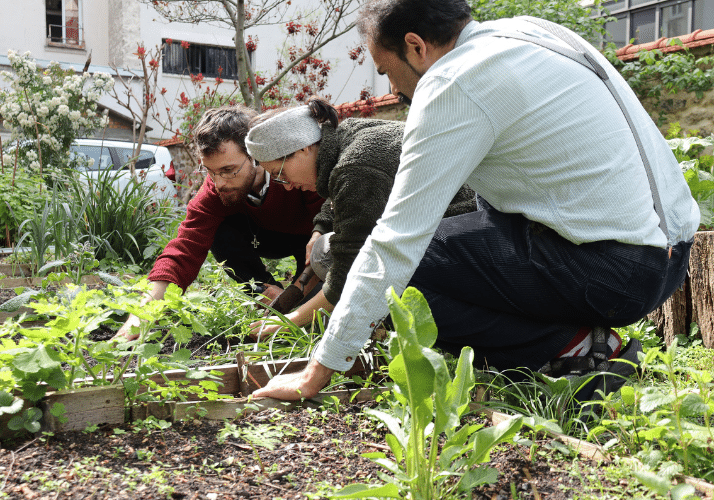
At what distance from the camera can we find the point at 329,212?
288 centimetres

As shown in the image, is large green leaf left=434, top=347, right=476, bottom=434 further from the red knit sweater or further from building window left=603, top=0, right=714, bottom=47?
building window left=603, top=0, right=714, bottom=47

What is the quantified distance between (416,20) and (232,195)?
1391 mm

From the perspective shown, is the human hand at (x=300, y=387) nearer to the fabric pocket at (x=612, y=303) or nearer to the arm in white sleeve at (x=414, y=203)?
the arm in white sleeve at (x=414, y=203)

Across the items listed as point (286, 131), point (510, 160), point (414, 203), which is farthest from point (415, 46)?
Result: point (286, 131)

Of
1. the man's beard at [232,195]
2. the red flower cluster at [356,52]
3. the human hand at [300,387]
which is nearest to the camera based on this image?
the human hand at [300,387]

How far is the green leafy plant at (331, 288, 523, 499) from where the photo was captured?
3.73 feet

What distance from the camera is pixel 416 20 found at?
1.76 m

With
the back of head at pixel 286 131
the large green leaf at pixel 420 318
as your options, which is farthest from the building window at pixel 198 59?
the large green leaf at pixel 420 318

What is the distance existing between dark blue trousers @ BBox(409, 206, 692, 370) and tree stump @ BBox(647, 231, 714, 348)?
82cm

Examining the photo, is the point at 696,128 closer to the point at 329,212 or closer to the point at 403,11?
the point at 329,212

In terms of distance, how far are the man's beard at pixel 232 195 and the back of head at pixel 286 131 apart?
1.50 ft

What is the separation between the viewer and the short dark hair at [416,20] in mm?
1747

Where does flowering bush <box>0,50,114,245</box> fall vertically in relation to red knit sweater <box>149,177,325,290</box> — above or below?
above

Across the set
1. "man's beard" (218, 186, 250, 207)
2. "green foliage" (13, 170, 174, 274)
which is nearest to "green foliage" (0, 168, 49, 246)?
"green foliage" (13, 170, 174, 274)
